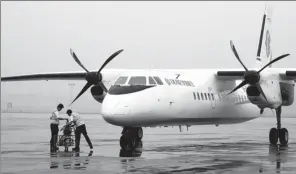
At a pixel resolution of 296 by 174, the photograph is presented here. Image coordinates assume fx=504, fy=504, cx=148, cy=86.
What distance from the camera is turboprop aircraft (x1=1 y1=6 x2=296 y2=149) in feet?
51.3

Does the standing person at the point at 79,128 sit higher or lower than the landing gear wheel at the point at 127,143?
higher

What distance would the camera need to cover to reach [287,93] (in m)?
21.5

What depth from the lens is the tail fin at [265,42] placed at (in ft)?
75.2

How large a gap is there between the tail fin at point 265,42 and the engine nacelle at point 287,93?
1.70 metres

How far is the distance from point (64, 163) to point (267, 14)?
1496cm

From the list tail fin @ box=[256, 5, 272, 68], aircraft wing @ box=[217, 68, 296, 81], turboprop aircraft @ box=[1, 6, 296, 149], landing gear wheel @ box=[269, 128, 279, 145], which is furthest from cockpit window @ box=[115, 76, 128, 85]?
tail fin @ box=[256, 5, 272, 68]

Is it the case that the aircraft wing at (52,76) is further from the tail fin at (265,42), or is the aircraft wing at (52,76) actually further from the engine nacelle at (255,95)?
the tail fin at (265,42)

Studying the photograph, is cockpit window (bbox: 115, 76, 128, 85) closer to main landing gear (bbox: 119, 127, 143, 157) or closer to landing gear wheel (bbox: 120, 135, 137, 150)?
main landing gear (bbox: 119, 127, 143, 157)

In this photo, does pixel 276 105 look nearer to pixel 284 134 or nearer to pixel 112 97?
pixel 284 134

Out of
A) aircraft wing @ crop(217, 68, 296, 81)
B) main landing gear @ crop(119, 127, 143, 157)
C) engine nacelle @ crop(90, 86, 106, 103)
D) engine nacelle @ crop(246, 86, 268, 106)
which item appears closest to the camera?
main landing gear @ crop(119, 127, 143, 157)

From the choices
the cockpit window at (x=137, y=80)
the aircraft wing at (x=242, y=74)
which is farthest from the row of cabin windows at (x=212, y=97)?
the cockpit window at (x=137, y=80)

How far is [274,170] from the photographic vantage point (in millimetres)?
11180

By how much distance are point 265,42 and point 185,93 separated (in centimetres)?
727

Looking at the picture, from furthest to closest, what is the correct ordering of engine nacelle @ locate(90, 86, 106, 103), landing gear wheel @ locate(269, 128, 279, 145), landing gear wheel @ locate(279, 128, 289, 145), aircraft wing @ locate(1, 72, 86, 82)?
aircraft wing @ locate(1, 72, 86, 82) → landing gear wheel @ locate(279, 128, 289, 145) → landing gear wheel @ locate(269, 128, 279, 145) → engine nacelle @ locate(90, 86, 106, 103)
